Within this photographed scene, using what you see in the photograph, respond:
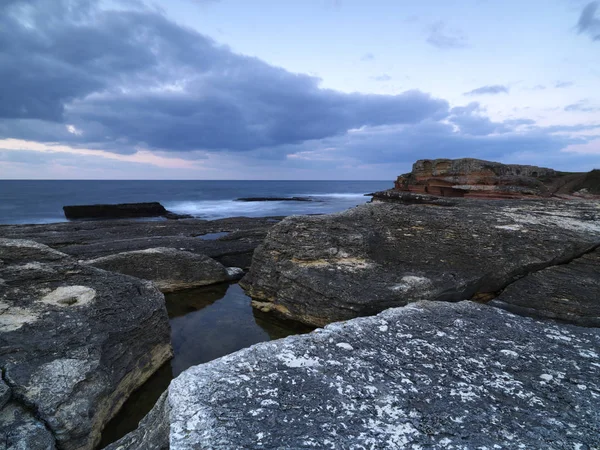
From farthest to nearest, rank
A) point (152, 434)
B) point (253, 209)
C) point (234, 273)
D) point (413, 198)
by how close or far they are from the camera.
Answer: point (253, 209), point (413, 198), point (234, 273), point (152, 434)

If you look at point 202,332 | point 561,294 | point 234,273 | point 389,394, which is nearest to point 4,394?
point 202,332

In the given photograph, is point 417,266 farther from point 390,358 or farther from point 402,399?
point 402,399

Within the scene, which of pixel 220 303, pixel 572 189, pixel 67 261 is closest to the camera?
pixel 67 261

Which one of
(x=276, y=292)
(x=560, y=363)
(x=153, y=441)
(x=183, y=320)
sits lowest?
(x=183, y=320)

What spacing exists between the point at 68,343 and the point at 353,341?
4554 mm

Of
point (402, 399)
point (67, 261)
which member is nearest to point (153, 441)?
point (402, 399)

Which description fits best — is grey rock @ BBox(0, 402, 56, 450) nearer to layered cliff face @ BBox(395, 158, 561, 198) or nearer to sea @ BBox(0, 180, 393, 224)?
layered cliff face @ BBox(395, 158, 561, 198)

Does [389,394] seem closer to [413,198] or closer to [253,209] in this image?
[413,198]

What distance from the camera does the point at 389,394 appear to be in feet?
9.68

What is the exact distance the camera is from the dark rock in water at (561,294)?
5.53 m

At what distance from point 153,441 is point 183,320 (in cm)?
655

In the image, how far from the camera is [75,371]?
4781 mm

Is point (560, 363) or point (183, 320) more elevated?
point (560, 363)

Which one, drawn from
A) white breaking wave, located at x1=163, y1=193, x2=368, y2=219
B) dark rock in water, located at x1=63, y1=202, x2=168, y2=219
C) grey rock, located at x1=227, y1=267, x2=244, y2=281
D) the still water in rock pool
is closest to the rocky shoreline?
the still water in rock pool
